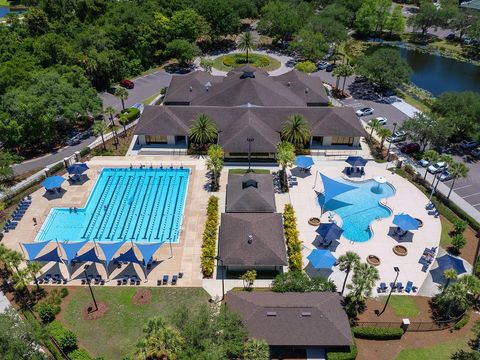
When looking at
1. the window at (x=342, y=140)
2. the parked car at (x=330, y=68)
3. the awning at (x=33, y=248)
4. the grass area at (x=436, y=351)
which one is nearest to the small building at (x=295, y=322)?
the grass area at (x=436, y=351)

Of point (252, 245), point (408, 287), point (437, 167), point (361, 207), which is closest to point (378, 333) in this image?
point (408, 287)

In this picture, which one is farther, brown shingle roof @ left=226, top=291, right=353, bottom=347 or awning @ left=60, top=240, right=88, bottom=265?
awning @ left=60, top=240, right=88, bottom=265

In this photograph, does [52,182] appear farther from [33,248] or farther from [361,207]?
[361,207]

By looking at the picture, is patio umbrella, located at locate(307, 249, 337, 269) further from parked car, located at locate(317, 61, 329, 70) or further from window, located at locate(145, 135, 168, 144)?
parked car, located at locate(317, 61, 329, 70)

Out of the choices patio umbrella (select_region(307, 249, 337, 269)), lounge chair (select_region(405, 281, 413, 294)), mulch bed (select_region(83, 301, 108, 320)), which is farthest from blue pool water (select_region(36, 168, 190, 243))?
lounge chair (select_region(405, 281, 413, 294))

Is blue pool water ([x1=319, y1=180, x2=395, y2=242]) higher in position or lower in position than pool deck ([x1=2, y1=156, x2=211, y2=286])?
higher
